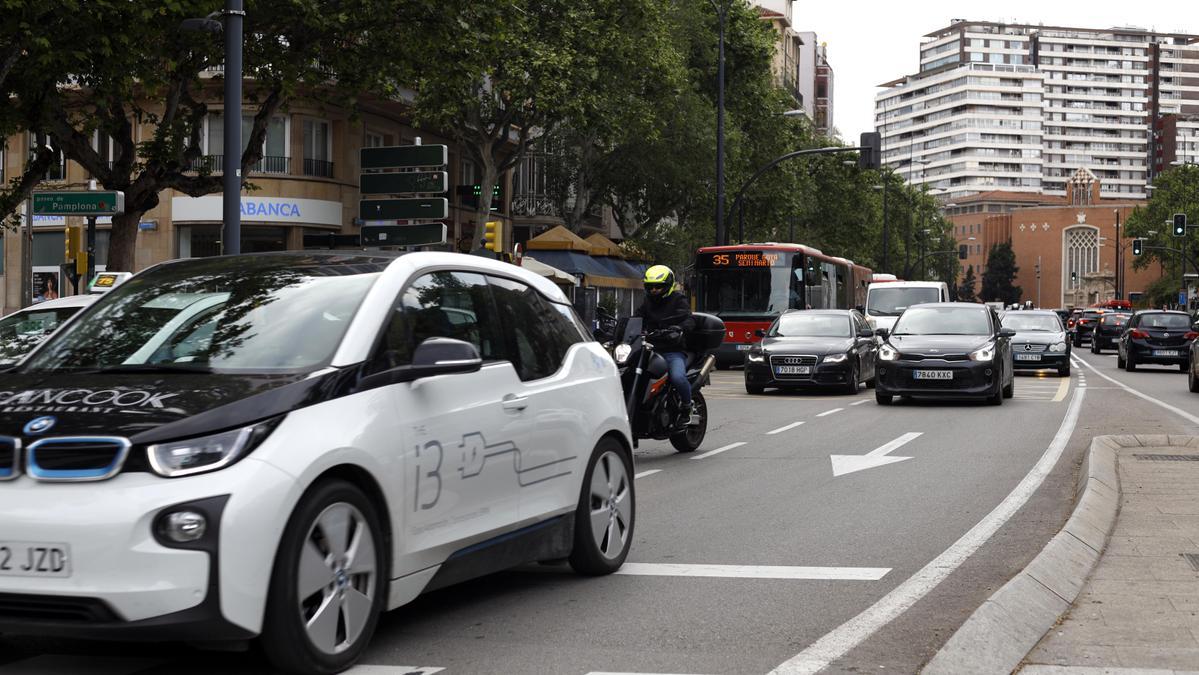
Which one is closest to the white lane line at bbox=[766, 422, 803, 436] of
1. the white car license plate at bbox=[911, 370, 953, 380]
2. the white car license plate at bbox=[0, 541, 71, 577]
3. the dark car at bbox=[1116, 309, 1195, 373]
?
the white car license plate at bbox=[911, 370, 953, 380]

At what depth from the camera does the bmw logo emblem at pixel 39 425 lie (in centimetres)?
488

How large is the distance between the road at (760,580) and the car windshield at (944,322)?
7596 millimetres

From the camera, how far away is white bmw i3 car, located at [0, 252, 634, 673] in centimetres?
472

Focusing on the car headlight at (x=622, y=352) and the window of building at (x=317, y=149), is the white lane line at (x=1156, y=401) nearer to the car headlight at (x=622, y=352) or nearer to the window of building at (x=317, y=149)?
the car headlight at (x=622, y=352)

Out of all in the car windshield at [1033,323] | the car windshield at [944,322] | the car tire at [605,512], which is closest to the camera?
the car tire at [605,512]

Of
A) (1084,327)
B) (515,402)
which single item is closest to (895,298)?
(515,402)

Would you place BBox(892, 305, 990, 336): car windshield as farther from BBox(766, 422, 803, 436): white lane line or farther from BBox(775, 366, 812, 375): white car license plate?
BBox(766, 422, 803, 436): white lane line

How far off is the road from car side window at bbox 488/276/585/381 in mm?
1062

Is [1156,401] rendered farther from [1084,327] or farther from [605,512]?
[1084,327]

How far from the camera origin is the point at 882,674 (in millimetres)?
5285

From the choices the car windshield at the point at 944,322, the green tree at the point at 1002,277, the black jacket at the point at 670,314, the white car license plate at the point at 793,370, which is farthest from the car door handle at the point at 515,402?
the green tree at the point at 1002,277

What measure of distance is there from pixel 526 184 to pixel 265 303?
52.9 m

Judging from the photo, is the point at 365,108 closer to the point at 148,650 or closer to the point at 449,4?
the point at 449,4

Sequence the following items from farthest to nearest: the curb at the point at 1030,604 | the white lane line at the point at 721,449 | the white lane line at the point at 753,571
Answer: the white lane line at the point at 721,449, the white lane line at the point at 753,571, the curb at the point at 1030,604
